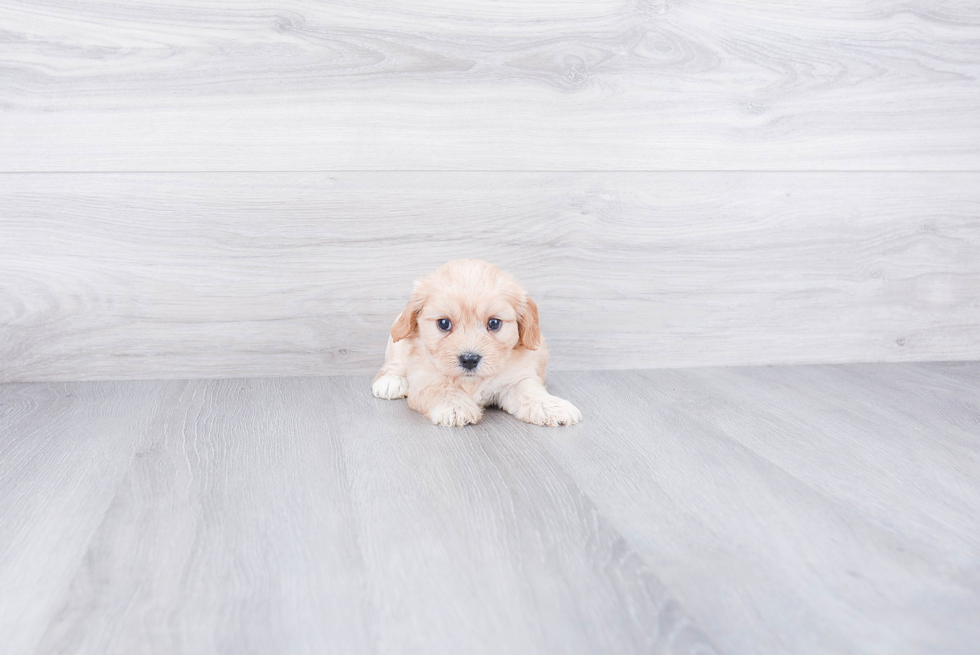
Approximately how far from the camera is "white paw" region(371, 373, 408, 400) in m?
1.53

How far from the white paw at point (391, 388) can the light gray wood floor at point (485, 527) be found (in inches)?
1.8

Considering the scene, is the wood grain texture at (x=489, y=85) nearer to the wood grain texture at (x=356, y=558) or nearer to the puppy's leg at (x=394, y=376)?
the puppy's leg at (x=394, y=376)

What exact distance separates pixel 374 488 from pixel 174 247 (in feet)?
2.90

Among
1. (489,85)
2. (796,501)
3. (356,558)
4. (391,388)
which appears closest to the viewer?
(356,558)

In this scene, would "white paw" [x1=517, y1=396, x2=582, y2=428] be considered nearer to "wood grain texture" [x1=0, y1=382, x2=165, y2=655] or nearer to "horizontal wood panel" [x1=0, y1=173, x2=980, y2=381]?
"horizontal wood panel" [x1=0, y1=173, x2=980, y2=381]

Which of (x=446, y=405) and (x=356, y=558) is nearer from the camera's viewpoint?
(x=356, y=558)

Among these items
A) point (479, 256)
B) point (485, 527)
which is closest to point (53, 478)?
point (485, 527)

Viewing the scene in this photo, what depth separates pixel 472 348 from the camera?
1.31 metres

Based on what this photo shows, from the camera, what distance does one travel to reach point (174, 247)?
1.61 meters

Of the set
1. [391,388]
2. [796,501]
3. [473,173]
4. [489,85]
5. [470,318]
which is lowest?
[391,388]

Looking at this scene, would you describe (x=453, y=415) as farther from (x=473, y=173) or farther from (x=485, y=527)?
(x=473, y=173)

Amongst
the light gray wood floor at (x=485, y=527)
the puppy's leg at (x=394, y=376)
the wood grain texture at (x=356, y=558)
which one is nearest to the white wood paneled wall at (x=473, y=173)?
the puppy's leg at (x=394, y=376)

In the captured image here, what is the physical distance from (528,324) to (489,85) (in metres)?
0.61

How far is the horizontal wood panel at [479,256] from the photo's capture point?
1.60m
